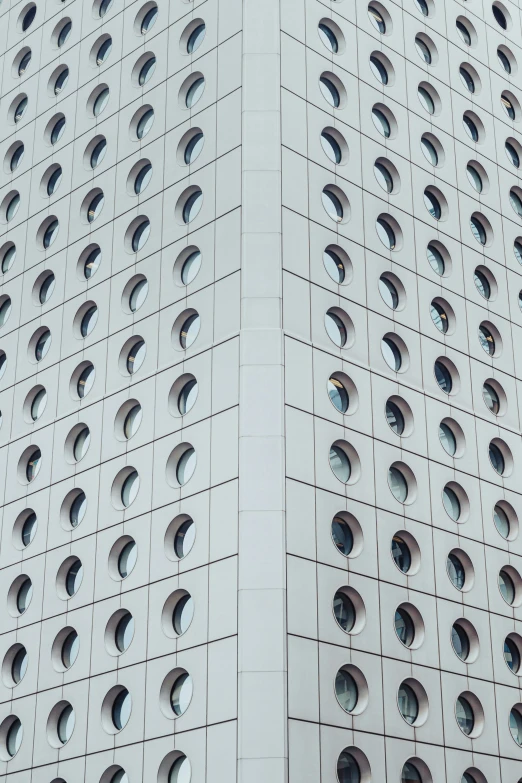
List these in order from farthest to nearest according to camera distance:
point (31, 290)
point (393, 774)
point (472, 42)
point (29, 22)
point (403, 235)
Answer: point (29, 22)
point (472, 42)
point (31, 290)
point (403, 235)
point (393, 774)

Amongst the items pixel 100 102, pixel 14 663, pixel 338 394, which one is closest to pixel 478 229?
pixel 338 394

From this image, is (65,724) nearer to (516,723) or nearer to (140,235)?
(516,723)

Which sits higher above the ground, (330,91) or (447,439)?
(330,91)

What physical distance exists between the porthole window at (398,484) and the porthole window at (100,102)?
573 inches

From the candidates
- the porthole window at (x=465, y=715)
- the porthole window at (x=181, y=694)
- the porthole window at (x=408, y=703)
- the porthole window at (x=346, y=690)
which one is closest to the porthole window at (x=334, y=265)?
the porthole window at (x=346, y=690)

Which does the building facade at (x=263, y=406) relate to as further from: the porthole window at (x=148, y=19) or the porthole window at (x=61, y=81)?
the porthole window at (x=61, y=81)

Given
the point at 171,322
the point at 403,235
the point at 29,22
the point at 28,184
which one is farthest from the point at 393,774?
the point at 29,22

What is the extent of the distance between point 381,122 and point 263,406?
36.2 feet

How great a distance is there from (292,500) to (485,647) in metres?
6.82

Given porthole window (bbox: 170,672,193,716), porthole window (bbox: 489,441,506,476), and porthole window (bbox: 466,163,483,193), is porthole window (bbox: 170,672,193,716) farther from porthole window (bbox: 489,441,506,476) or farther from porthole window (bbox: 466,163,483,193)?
porthole window (bbox: 466,163,483,193)

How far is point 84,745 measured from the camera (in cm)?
2875

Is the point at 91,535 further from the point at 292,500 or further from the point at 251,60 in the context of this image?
the point at 251,60

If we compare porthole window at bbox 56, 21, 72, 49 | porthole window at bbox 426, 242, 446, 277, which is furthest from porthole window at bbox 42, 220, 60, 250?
porthole window at bbox 426, 242, 446, 277

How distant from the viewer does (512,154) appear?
39.3 meters
